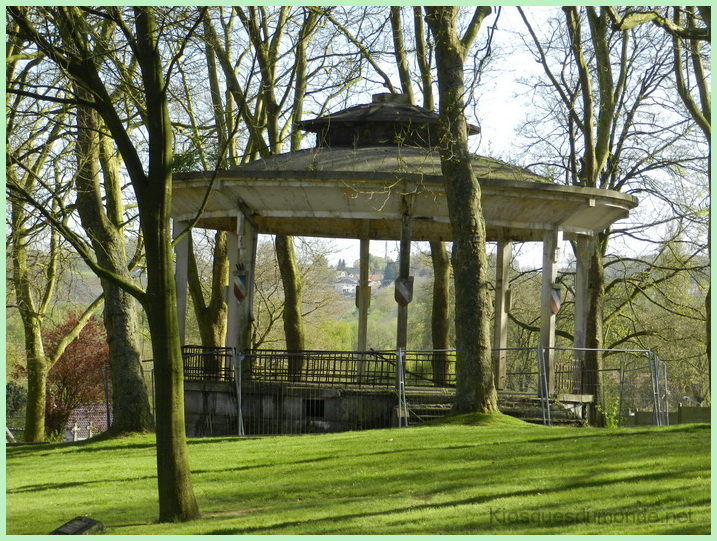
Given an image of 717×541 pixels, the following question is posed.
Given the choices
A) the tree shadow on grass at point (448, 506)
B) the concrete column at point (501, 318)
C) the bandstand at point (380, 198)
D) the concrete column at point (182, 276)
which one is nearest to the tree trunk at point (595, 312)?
the concrete column at point (501, 318)

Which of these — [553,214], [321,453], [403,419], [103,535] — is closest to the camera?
[103,535]

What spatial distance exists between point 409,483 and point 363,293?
48.2 ft

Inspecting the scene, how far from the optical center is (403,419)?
1936 cm

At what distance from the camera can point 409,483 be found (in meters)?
11.5

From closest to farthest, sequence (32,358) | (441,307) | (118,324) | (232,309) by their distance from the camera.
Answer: (118,324) < (232,309) < (441,307) < (32,358)

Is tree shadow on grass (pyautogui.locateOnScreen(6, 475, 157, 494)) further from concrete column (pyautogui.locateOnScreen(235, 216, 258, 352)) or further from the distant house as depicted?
the distant house

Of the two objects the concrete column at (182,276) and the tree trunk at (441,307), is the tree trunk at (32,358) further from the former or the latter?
the tree trunk at (441,307)

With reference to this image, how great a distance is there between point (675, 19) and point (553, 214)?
6.10 meters

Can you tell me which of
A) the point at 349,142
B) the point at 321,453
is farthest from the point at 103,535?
the point at 349,142

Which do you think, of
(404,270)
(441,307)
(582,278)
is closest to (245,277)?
(404,270)

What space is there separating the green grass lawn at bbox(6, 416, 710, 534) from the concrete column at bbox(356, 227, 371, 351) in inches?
352

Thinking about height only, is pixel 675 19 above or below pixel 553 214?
above

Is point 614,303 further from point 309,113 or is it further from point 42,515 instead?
point 42,515

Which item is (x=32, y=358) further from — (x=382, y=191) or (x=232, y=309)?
(x=382, y=191)
